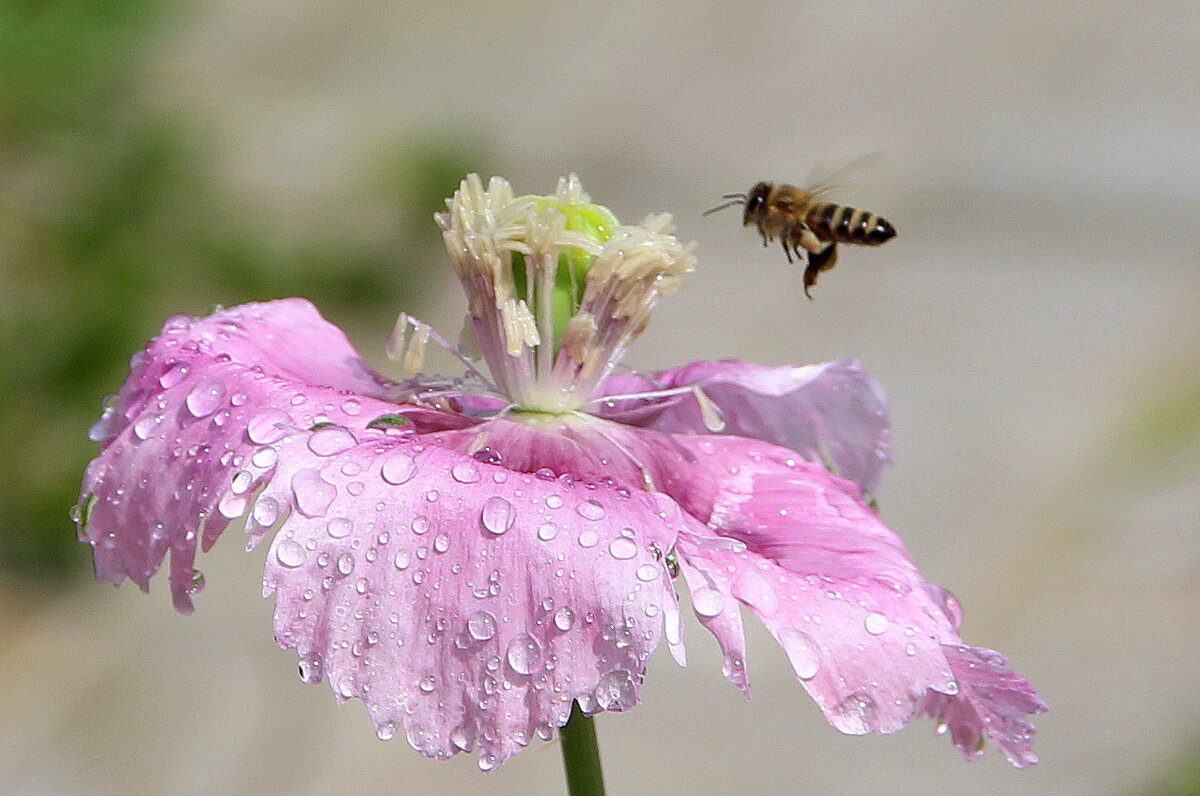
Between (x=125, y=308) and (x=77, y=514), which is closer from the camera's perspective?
(x=77, y=514)

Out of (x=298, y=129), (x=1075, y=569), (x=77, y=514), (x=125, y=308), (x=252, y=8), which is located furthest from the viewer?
(x=252, y=8)

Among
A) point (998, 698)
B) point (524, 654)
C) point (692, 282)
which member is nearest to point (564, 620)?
point (524, 654)

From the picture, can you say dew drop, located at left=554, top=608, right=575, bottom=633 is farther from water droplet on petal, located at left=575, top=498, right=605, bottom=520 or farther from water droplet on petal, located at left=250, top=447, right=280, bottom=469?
water droplet on petal, located at left=250, top=447, right=280, bottom=469

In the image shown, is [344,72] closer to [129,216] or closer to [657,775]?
[129,216]

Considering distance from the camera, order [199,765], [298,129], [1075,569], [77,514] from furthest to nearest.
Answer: [298,129] < [1075,569] < [199,765] < [77,514]

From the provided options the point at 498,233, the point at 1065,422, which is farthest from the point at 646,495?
the point at 1065,422
